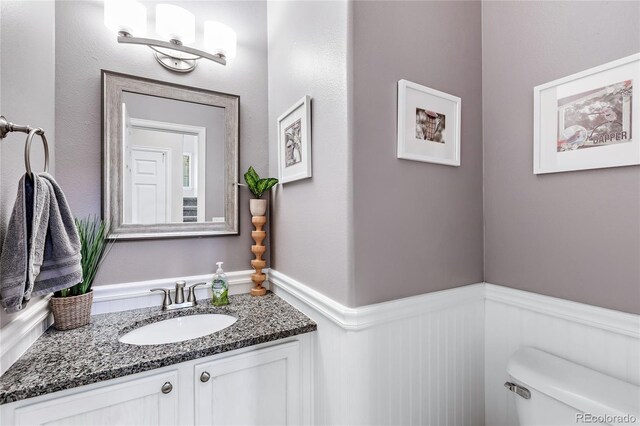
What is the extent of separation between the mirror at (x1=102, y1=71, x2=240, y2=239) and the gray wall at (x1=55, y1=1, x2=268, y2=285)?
54 millimetres

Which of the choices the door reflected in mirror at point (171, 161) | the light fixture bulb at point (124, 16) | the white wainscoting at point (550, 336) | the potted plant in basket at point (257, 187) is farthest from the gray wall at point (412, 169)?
the light fixture bulb at point (124, 16)

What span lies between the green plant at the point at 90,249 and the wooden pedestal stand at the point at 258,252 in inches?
26.0

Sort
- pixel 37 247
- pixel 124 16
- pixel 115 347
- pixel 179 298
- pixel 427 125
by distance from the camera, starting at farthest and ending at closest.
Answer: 1. pixel 179 298
2. pixel 124 16
3. pixel 427 125
4. pixel 115 347
5. pixel 37 247

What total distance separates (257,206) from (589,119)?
1413 millimetres

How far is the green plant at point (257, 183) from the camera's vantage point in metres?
1.51

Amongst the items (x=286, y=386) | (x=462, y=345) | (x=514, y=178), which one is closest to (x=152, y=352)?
(x=286, y=386)

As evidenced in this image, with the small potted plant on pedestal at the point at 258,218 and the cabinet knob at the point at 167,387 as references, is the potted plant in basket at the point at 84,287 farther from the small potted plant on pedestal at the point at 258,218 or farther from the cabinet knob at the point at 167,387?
the small potted plant on pedestal at the point at 258,218

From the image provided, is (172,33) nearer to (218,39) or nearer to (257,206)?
(218,39)

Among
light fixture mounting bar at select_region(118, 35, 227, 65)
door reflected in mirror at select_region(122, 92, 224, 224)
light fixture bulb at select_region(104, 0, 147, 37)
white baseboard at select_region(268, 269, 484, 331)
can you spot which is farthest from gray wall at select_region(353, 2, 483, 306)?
light fixture bulb at select_region(104, 0, 147, 37)

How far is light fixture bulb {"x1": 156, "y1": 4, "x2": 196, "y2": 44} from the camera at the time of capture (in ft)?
4.36

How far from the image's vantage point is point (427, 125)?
1.12 metres

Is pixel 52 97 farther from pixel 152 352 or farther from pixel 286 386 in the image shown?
pixel 286 386

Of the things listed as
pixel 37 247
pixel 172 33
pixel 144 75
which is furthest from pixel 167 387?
pixel 172 33

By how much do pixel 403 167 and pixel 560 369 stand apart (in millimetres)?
868
